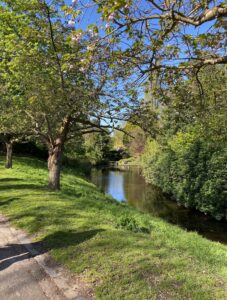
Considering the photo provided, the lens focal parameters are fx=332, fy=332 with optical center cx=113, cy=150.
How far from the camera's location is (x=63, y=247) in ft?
20.3

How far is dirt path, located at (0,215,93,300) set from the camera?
4.51m

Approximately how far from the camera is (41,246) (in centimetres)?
643

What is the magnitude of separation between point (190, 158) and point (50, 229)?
16128mm

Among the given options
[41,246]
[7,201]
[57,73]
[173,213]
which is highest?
[57,73]

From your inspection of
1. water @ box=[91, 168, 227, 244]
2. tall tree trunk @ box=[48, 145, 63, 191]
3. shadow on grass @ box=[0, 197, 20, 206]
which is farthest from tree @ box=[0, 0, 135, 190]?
water @ box=[91, 168, 227, 244]

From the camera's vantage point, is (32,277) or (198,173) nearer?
(32,277)

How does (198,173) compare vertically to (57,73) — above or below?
below

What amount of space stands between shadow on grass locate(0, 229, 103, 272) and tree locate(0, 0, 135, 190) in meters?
3.16

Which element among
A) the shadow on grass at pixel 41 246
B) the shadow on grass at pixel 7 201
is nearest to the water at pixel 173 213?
the shadow on grass at pixel 7 201

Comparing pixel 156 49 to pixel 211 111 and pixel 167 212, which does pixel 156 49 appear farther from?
pixel 167 212

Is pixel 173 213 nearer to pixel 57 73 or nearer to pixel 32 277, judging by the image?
pixel 57 73

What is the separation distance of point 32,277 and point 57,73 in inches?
210

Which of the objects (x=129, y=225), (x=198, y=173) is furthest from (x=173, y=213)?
(x=129, y=225)

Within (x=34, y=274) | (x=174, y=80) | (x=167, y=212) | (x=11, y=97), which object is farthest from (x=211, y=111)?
(x=167, y=212)
